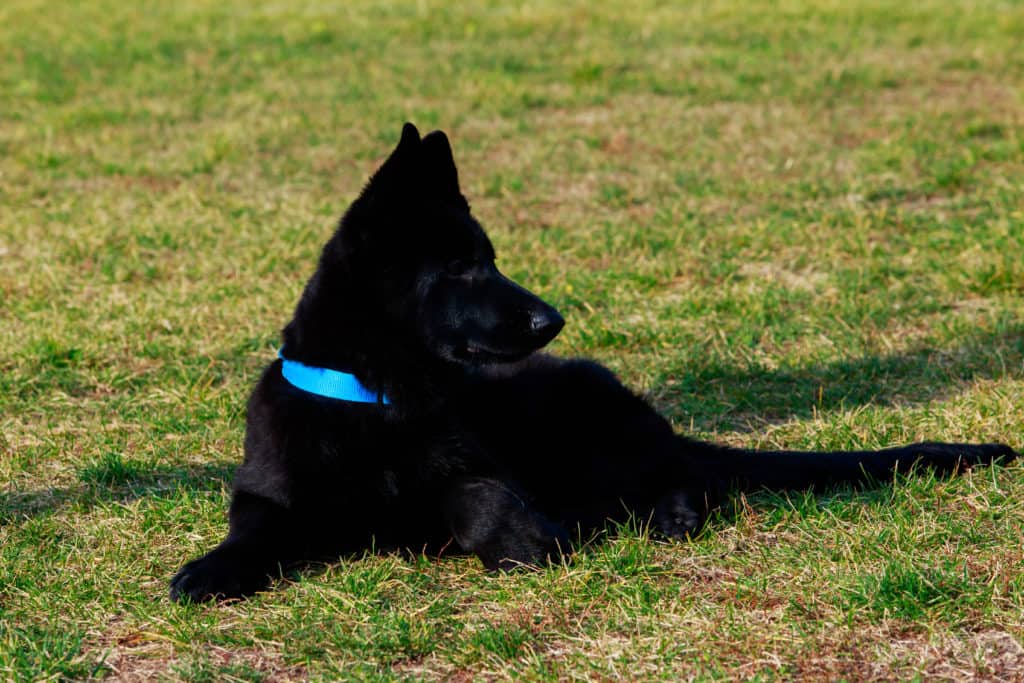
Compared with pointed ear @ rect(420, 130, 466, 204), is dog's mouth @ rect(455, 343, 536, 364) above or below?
below

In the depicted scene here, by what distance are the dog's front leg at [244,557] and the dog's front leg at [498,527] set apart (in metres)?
0.46

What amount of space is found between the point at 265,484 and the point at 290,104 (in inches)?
263

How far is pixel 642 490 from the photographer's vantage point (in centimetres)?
376

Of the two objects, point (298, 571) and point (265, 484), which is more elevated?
point (265, 484)

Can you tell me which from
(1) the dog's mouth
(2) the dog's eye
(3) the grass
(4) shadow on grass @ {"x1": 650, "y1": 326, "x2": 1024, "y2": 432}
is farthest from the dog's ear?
(4) shadow on grass @ {"x1": 650, "y1": 326, "x2": 1024, "y2": 432}

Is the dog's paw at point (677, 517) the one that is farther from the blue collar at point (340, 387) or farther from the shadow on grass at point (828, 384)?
the shadow on grass at point (828, 384)

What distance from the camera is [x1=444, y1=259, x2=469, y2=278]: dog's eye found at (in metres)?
3.42

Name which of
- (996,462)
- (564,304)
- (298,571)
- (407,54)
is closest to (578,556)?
(298,571)

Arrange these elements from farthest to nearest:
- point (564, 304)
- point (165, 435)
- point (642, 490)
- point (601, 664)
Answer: point (564, 304) → point (165, 435) → point (642, 490) → point (601, 664)

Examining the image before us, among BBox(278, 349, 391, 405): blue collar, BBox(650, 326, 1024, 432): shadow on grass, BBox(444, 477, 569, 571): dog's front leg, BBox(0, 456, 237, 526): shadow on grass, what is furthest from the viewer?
BBox(650, 326, 1024, 432): shadow on grass

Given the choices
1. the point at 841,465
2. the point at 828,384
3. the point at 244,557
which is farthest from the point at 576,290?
the point at 244,557

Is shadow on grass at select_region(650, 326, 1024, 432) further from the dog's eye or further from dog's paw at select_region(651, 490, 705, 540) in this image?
the dog's eye

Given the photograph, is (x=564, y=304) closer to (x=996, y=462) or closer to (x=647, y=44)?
(x=996, y=462)

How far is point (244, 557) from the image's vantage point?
10.8 feet
